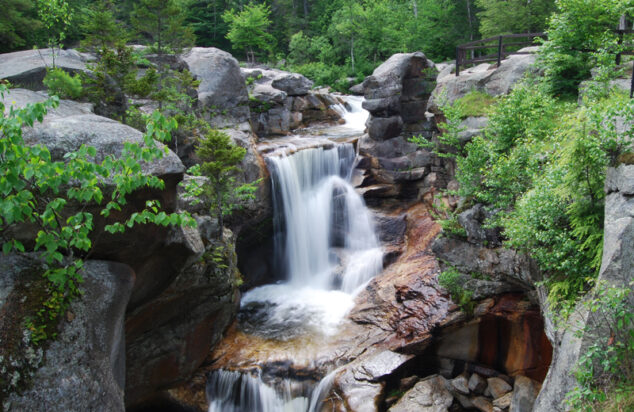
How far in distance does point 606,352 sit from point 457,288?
5950 mm

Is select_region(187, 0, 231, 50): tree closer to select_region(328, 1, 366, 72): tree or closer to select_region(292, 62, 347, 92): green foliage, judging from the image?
select_region(292, 62, 347, 92): green foliage

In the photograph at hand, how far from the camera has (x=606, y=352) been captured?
4867mm

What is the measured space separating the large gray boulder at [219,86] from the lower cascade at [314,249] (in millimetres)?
3621

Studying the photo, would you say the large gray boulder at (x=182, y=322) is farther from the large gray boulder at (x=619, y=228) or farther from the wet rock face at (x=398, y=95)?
the wet rock face at (x=398, y=95)

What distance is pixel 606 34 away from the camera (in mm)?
10156

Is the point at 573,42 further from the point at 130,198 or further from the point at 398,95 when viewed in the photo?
the point at 130,198

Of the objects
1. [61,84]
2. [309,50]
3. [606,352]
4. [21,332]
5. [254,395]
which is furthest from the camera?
[309,50]

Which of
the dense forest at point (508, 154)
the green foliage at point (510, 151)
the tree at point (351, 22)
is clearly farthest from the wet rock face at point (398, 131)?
the tree at point (351, 22)

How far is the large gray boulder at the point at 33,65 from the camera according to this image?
11242 millimetres

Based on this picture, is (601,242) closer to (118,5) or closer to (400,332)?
(400,332)

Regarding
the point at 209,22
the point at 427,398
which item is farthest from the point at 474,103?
the point at 209,22

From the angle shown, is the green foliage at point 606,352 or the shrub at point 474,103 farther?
the shrub at point 474,103

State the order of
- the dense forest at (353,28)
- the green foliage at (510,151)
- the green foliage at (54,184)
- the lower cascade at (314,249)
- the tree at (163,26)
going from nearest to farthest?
the green foliage at (54,184)
the green foliage at (510,151)
the lower cascade at (314,249)
the tree at (163,26)
the dense forest at (353,28)

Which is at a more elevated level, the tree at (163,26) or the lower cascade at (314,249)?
the tree at (163,26)
